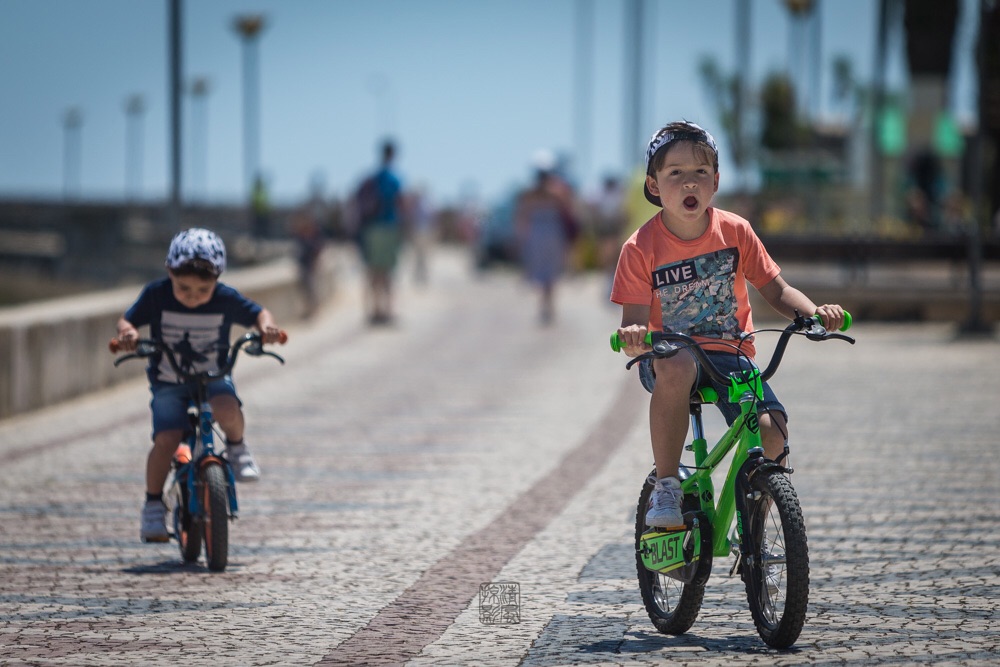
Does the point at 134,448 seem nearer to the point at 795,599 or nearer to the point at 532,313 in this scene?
the point at 795,599

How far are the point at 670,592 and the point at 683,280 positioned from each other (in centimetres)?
109

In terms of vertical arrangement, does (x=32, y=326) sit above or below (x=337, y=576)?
above

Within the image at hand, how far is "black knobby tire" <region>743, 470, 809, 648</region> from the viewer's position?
551 centimetres

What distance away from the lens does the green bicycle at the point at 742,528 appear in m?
5.58

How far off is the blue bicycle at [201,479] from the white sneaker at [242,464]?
51mm

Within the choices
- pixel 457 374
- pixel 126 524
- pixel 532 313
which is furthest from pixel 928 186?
pixel 126 524

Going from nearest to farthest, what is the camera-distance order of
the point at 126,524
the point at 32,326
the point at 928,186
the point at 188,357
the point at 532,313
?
1. the point at 188,357
2. the point at 126,524
3. the point at 32,326
4. the point at 532,313
5. the point at 928,186

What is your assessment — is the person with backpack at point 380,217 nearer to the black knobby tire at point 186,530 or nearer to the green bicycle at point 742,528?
the black knobby tire at point 186,530

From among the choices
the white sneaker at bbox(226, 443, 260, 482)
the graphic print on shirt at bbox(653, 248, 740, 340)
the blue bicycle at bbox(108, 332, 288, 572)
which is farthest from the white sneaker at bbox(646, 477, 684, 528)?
the white sneaker at bbox(226, 443, 260, 482)

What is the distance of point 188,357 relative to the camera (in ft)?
26.0

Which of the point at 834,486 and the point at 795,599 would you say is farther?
the point at 834,486

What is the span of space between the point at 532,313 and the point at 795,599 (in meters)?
20.5

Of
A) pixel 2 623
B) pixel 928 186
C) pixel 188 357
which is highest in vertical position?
pixel 928 186

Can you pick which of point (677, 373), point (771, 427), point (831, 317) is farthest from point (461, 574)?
point (831, 317)
